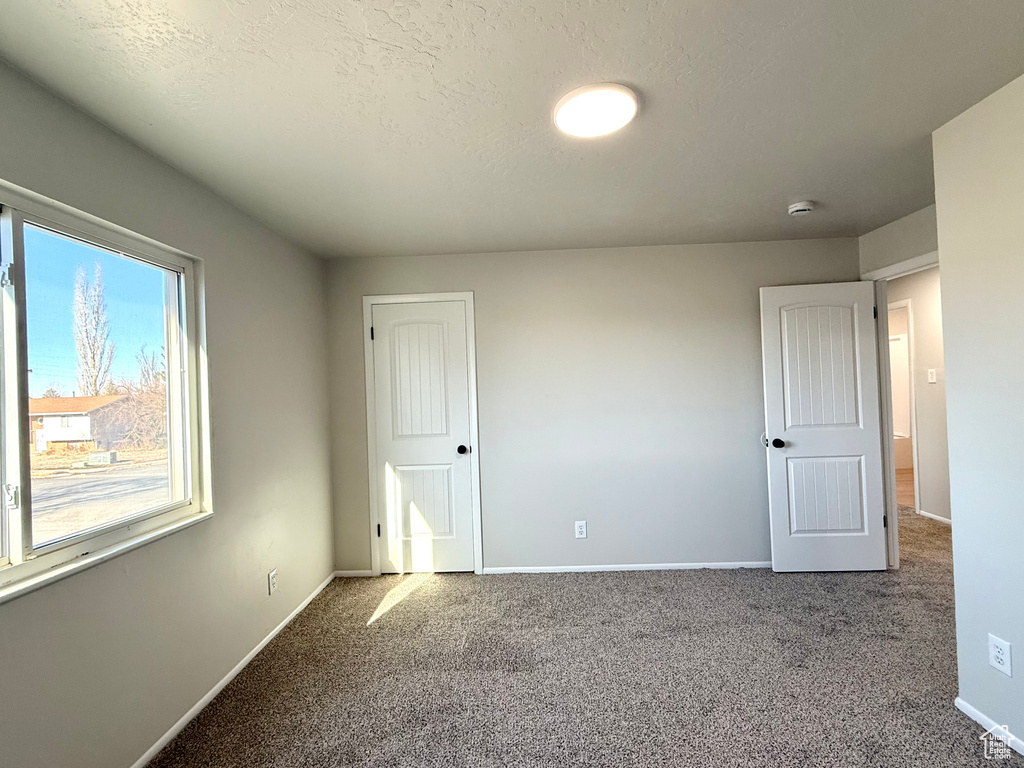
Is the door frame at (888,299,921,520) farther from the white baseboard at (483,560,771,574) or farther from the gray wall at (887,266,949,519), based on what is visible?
the white baseboard at (483,560,771,574)

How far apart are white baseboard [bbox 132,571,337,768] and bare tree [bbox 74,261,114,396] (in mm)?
1373

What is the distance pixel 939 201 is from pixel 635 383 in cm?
198

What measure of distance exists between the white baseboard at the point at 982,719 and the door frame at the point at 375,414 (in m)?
2.63

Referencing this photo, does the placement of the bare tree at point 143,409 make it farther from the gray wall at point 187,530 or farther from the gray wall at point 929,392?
the gray wall at point 929,392

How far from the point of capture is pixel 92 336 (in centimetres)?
178

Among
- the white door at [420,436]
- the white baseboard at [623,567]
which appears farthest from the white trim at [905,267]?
the white door at [420,436]

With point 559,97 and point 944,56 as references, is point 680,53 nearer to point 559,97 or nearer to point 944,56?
point 559,97

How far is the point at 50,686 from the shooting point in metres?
1.49

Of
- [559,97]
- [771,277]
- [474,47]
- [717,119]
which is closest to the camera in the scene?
[474,47]

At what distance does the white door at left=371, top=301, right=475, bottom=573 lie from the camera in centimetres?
367

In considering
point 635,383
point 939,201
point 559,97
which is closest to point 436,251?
point 635,383

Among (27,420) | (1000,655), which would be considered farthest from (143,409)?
(1000,655)

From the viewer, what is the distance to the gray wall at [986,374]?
1700 millimetres

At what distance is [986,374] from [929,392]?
11.6 ft
